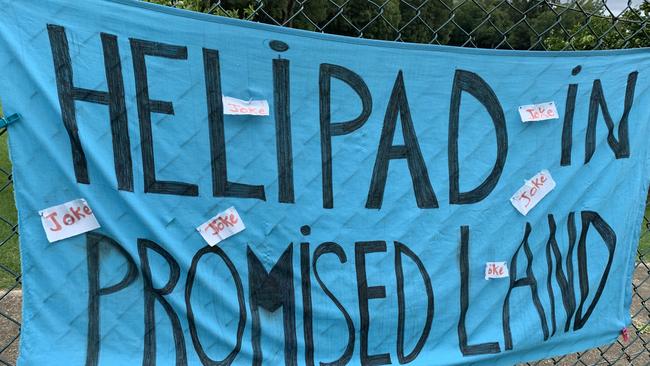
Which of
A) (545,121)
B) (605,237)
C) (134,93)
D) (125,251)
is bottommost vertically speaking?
(605,237)

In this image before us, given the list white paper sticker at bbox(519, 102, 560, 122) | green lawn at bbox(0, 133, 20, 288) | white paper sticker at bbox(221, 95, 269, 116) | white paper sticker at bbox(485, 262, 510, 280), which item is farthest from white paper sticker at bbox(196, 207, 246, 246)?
green lawn at bbox(0, 133, 20, 288)

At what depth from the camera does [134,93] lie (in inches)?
61.9

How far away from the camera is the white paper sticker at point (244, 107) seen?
5.32 ft

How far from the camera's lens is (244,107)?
1.64m

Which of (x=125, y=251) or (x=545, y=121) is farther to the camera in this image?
(x=545, y=121)

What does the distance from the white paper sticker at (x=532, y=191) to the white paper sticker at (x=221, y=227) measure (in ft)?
3.12

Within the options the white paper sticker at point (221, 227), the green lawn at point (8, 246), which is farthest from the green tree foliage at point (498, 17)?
the green lawn at point (8, 246)

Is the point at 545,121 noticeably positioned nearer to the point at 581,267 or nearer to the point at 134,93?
the point at 581,267

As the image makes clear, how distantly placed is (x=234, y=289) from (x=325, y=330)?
33cm

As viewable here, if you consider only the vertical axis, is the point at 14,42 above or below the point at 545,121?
above

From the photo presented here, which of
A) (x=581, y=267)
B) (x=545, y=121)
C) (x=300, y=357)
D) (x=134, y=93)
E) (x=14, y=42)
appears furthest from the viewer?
(x=581, y=267)

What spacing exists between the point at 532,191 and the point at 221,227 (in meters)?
1.08

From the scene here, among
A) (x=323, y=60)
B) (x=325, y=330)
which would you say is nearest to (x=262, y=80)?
(x=323, y=60)

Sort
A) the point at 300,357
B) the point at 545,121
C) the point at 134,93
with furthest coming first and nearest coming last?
the point at 545,121, the point at 300,357, the point at 134,93
